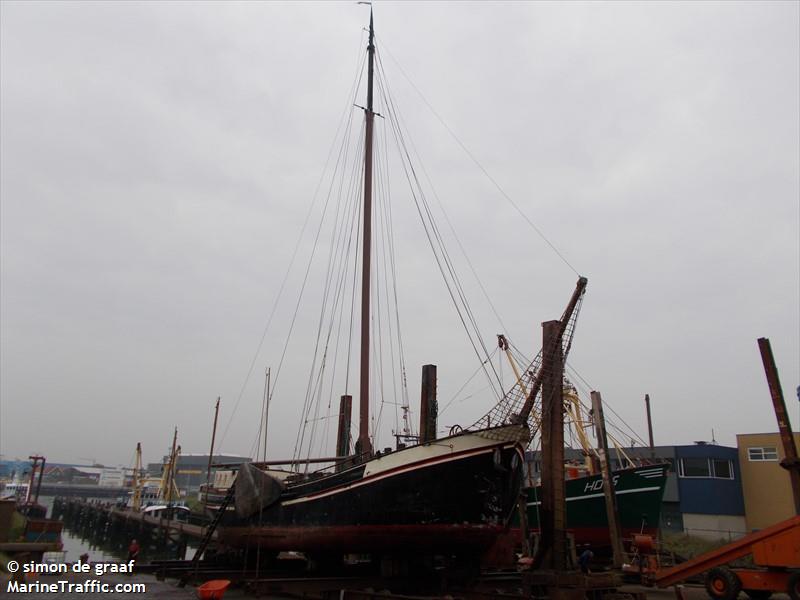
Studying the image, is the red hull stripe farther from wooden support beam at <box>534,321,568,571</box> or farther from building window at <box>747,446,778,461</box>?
building window at <box>747,446,778,461</box>

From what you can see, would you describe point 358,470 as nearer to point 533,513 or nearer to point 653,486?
point 653,486

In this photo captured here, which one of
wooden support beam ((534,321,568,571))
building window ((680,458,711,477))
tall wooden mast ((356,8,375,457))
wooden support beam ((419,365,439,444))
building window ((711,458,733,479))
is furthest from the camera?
building window ((680,458,711,477))

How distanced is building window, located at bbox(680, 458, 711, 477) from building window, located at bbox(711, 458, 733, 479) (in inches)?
16.3

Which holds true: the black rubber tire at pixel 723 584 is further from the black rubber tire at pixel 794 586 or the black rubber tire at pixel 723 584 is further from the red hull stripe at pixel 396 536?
the red hull stripe at pixel 396 536

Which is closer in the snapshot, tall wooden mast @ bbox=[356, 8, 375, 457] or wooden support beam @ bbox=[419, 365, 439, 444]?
wooden support beam @ bbox=[419, 365, 439, 444]

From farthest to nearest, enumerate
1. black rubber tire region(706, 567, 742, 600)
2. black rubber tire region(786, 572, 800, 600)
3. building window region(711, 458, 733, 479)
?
building window region(711, 458, 733, 479) < black rubber tire region(706, 567, 742, 600) < black rubber tire region(786, 572, 800, 600)

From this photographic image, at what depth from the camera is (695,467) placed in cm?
3141

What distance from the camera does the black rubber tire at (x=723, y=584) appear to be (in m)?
11.4

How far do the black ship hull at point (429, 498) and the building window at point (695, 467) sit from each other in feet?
75.4

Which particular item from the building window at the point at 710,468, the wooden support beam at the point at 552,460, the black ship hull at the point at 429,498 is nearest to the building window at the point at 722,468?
the building window at the point at 710,468

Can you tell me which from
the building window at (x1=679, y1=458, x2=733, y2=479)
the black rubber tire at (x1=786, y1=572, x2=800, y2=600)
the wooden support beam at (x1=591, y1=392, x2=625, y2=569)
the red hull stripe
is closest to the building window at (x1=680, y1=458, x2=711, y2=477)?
the building window at (x1=679, y1=458, x2=733, y2=479)

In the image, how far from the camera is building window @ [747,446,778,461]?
30.0 metres

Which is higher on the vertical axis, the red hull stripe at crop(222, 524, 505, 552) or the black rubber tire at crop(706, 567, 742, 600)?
the red hull stripe at crop(222, 524, 505, 552)

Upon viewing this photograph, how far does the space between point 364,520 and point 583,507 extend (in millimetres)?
12061
